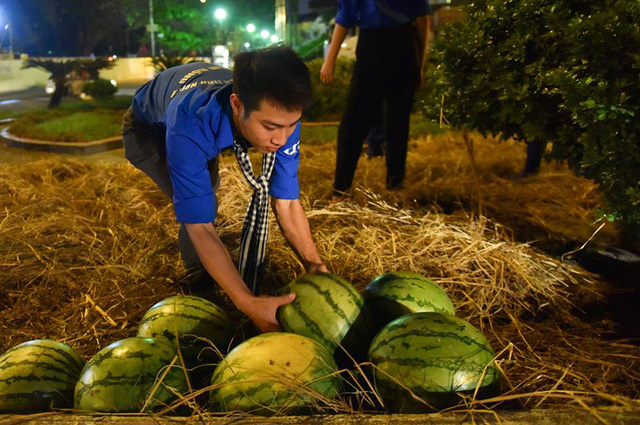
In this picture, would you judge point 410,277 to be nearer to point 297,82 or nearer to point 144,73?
point 297,82

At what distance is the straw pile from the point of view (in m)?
2.71

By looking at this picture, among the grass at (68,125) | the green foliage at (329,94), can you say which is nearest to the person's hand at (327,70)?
the grass at (68,125)

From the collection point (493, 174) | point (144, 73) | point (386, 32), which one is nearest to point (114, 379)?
point (386, 32)

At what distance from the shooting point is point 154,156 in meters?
3.49

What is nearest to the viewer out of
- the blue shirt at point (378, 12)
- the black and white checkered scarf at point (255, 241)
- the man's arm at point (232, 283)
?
the man's arm at point (232, 283)

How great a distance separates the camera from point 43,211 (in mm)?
4980

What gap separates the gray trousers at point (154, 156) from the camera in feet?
11.5

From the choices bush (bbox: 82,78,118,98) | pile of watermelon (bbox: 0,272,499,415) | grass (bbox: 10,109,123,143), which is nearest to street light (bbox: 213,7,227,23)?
bush (bbox: 82,78,118,98)

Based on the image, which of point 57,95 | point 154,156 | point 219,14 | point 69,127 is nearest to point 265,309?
point 154,156

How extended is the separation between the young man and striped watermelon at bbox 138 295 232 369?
153 mm

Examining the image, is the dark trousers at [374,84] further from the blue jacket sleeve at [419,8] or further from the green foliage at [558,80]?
the green foliage at [558,80]

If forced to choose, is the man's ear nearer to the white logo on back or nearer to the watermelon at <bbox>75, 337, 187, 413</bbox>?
the white logo on back

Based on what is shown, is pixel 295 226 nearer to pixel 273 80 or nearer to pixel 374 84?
pixel 273 80

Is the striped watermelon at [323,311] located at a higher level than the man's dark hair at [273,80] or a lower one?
lower
